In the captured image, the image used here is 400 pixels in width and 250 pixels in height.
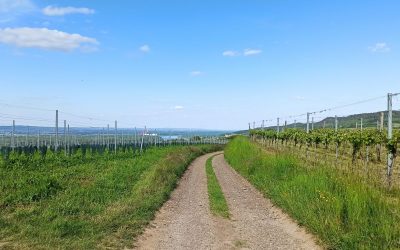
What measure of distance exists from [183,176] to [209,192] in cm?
655

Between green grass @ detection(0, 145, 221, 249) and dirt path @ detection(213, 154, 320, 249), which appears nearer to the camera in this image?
green grass @ detection(0, 145, 221, 249)

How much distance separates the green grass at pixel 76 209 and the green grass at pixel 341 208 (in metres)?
3.95

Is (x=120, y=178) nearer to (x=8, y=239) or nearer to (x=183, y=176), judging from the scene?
(x=183, y=176)

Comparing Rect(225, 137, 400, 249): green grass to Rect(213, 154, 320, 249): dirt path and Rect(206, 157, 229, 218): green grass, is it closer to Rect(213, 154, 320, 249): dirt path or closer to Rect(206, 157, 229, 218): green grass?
Rect(213, 154, 320, 249): dirt path

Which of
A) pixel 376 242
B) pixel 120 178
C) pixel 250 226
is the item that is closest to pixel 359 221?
pixel 376 242

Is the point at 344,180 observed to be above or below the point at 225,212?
above

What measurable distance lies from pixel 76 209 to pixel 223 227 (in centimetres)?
371

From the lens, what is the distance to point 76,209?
10828mm

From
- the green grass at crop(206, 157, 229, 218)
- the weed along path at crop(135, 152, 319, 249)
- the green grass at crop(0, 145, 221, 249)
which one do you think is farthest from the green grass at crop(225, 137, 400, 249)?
the green grass at crop(0, 145, 221, 249)

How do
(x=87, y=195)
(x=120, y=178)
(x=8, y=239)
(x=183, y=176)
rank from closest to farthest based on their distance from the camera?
1. (x=8, y=239)
2. (x=87, y=195)
3. (x=120, y=178)
4. (x=183, y=176)

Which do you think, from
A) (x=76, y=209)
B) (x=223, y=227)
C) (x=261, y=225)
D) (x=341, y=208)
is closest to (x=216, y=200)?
(x=261, y=225)

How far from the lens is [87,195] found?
12820 mm

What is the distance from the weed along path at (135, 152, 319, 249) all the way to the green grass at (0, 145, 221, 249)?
45 centimetres

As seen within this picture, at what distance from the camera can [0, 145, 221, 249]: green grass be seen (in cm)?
840
